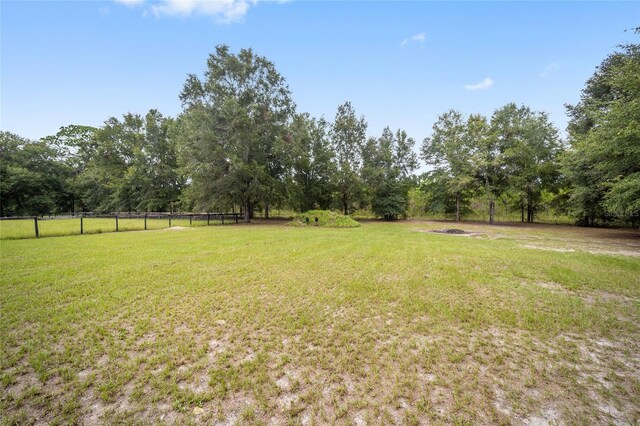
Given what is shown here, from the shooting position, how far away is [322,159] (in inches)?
1079

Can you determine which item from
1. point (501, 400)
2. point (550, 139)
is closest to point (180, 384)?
point (501, 400)

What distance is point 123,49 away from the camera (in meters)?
15.2

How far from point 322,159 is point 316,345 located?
84.1 ft

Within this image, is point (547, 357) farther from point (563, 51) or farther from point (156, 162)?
point (156, 162)

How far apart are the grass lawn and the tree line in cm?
1147

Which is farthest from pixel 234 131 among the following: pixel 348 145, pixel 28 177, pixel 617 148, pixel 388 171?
pixel 28 177

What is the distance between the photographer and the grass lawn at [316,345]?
6.44 ft

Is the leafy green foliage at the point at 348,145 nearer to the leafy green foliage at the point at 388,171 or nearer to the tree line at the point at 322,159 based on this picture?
the tree line at the point at 322,159

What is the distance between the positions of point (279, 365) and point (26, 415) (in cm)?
192

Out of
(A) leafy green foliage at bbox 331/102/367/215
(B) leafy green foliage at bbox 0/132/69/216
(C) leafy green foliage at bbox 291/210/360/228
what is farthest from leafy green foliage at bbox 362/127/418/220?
(B) leafy green foliage at bbox 0/132/69/216

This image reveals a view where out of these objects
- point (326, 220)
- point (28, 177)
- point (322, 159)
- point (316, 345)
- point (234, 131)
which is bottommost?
point (316, 345)

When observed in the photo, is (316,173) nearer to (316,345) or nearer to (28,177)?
(316,345)

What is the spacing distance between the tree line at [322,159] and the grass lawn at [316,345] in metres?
11.5

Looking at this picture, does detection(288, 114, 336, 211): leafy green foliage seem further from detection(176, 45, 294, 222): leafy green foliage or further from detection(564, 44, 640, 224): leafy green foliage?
detection(564, 44, 640, 224): leafy green foliage
